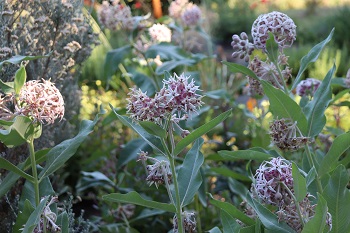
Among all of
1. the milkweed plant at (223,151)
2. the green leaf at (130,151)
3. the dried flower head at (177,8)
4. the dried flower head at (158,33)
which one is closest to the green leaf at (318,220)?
the milkweed plant at (223,151)

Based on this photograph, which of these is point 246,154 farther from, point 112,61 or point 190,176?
point 112,61

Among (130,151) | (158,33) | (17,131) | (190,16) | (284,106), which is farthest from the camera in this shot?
(190,16)

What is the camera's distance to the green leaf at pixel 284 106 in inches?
73.2

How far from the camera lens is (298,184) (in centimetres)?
154

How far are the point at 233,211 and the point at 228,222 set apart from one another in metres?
0.06

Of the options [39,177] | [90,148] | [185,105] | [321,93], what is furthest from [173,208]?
[90,148]

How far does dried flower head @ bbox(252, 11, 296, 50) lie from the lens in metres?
1.96

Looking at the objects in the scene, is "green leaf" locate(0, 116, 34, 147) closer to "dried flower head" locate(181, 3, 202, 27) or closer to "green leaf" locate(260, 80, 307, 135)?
"green leaf" locate(260, 80, 307, 135)

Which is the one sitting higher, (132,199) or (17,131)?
(17,131)

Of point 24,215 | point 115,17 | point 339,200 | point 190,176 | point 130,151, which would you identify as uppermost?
point 339,200

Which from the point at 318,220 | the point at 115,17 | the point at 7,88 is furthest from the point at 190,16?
the point at 318,220

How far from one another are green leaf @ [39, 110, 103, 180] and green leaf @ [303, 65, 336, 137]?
65 cm

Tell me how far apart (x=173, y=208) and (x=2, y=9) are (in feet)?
3.87

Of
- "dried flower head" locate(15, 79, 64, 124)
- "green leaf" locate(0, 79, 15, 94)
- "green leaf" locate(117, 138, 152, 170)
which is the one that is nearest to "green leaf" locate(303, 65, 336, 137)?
"dried flower head" locate(15, 79, 64, 124)
